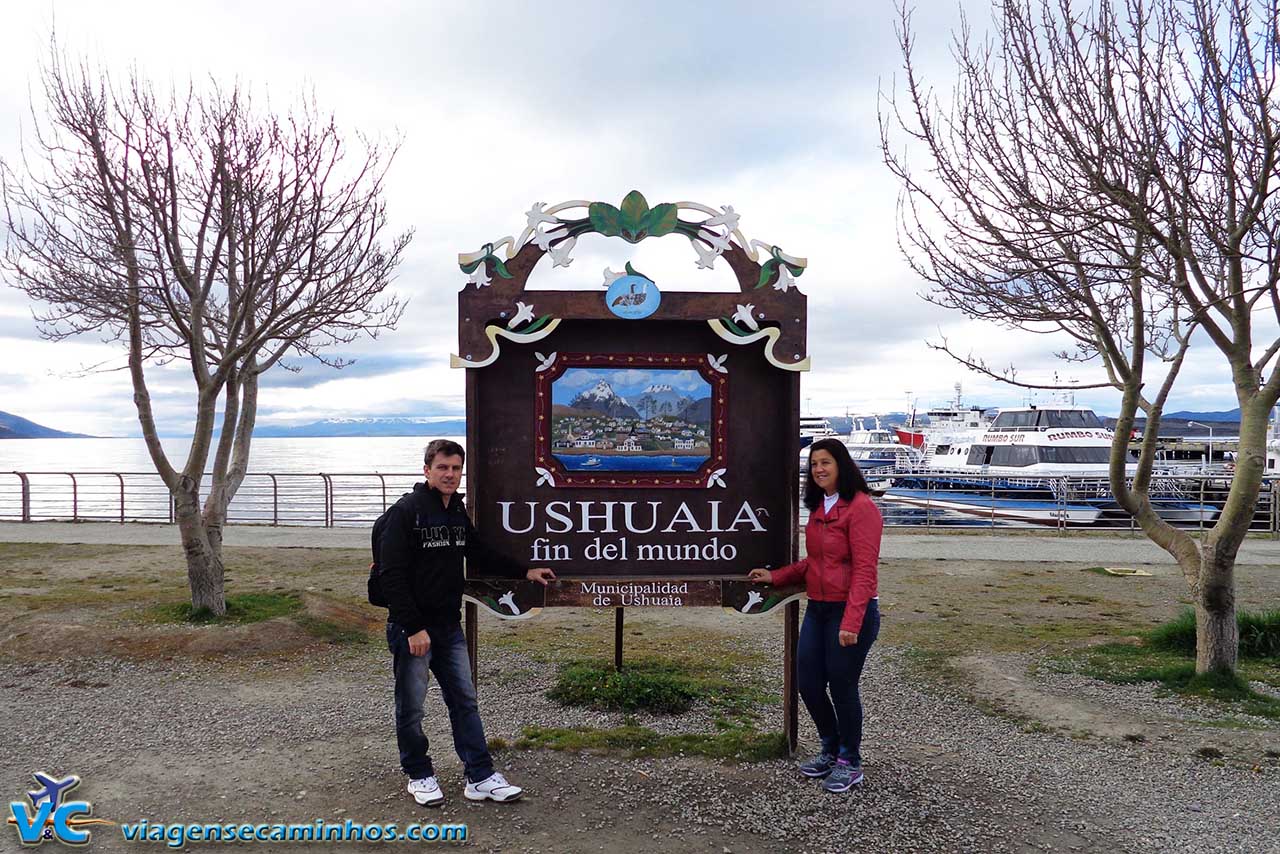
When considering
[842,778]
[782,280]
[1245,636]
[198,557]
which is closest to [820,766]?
[842,778]

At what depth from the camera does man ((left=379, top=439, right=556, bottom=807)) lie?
13.3 feet

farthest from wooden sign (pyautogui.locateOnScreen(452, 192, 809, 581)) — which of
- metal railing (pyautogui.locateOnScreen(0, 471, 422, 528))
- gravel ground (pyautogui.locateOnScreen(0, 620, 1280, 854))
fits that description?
metal railing (pyautogui.locateOnScreen(0, 471, 422, 528))

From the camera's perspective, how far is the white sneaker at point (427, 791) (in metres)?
4.11

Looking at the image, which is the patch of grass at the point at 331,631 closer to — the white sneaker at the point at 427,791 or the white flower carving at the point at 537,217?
the white sneaker at the point at 427,791

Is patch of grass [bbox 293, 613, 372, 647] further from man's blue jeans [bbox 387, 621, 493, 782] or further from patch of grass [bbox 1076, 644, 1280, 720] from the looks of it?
Answer: patch of grass [bbox 1076, 644, 1280, 720]

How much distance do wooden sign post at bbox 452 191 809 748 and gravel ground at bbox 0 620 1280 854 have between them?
0.79 meters

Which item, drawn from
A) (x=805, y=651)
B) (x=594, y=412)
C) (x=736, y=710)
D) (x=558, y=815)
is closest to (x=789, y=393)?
(x=594, y=412)

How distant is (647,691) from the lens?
5754 mm

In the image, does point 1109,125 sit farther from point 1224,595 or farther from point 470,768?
point 470,768

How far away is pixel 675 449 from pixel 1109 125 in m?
3.51

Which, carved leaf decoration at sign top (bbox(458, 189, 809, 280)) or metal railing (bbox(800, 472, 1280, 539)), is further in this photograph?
metal railing (bbox(800, 472, 1280, 539))

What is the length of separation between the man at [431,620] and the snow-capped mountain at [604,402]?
37.6 inches

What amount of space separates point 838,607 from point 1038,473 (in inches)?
971
